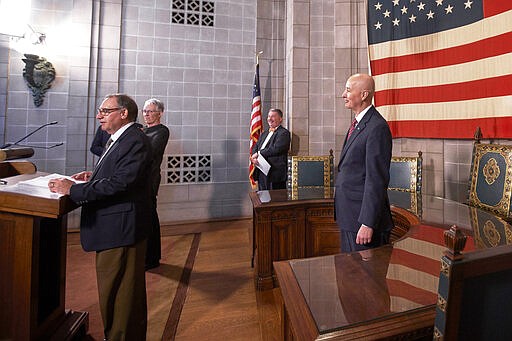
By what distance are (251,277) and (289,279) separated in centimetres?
202

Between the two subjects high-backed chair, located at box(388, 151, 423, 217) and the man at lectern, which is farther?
high-backed chair, located at box(388, 151, 423, 217)

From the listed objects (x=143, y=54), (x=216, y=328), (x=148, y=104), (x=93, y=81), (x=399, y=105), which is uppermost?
(x=143, y=54)

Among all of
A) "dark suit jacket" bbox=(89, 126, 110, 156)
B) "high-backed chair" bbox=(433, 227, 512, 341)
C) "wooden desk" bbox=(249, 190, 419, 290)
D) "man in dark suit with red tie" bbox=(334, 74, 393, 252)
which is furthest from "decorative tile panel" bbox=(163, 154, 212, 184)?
"high-backed chair" bbox=(433, 227, 512, 341)

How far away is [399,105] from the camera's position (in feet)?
14.0

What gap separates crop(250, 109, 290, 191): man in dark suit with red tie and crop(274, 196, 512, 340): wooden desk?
7.69 feet

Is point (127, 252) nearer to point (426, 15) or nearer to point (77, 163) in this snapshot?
point (77, 163)

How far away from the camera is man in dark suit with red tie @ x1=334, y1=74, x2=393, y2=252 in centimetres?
162

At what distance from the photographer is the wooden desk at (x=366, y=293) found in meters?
0.88

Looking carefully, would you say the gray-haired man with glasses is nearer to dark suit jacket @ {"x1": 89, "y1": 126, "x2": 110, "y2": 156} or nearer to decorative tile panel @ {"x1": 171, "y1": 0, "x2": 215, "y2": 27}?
dark suit jacket @ {"x1": 89, "y1": 126, "x2": 110, "y2": 156}

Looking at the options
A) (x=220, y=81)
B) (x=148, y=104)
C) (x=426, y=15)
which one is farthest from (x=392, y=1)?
(x=148, y=104)

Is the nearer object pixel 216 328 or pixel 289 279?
pixel 289 279

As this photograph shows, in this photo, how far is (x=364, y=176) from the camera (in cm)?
176

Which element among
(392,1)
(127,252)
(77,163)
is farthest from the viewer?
(77,163)

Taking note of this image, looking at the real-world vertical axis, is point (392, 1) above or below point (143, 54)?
above
